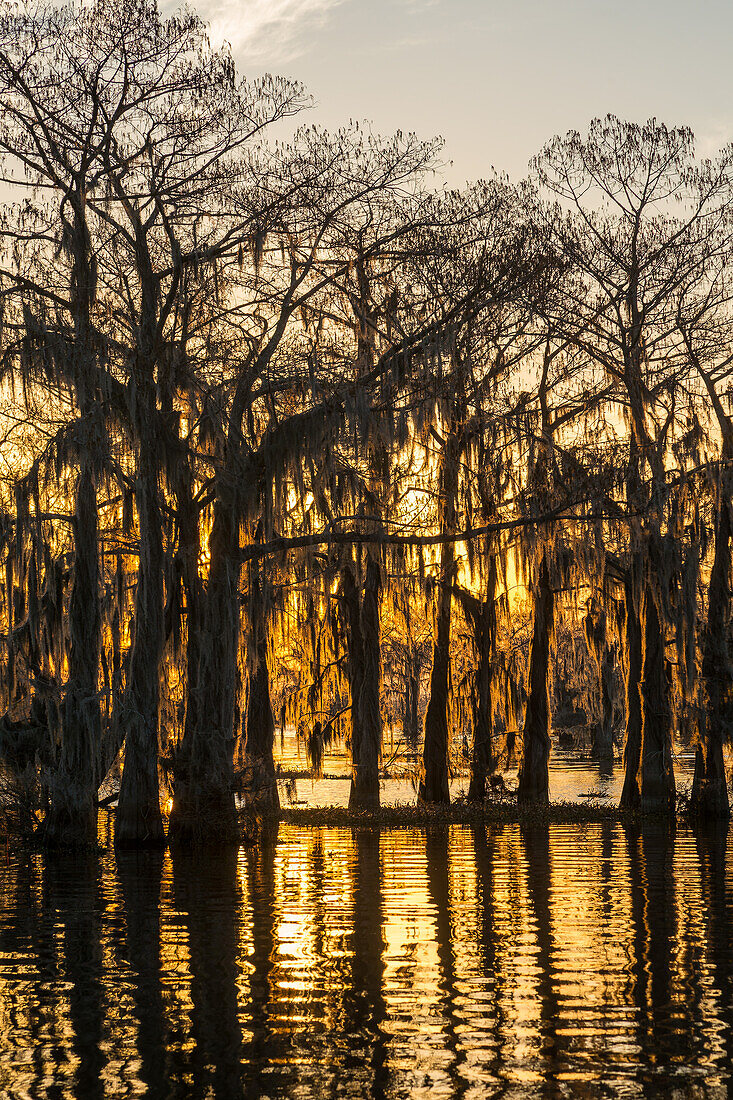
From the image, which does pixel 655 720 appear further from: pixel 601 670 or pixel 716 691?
pixel 601 670

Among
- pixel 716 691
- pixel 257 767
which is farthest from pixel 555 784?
pixel 257 767

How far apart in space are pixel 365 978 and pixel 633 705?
811 inches

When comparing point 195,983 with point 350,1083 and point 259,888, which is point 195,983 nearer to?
point 350,1083

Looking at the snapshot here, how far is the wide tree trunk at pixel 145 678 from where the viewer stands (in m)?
19.4

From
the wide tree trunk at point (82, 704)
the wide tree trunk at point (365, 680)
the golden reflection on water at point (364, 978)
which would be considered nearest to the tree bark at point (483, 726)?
the wide tree trunk at point (365, 680)

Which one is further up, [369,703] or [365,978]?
[369,703]

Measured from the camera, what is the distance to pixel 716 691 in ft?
87.6

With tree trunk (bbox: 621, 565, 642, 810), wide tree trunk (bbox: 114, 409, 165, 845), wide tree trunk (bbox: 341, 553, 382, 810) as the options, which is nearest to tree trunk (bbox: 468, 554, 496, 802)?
wide tree trunk (bbox: 341, 553, 382, 810)

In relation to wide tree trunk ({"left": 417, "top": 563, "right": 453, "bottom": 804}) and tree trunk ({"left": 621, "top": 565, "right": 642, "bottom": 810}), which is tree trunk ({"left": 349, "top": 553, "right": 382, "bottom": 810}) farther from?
tree trunk ({"left": 621, "top": 565, "right": 642, "bottom": 810})

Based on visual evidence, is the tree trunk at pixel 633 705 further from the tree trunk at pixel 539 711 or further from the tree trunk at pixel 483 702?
the tree trunk at pixel 483 702

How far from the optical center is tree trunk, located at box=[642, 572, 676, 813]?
26.5 m

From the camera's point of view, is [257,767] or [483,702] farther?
[483,702]

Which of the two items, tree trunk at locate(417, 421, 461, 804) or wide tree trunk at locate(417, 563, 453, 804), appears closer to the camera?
tree trunk at locate(417, 421, 461, 804)

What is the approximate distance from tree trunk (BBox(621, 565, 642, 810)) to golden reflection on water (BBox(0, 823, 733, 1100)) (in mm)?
9847
